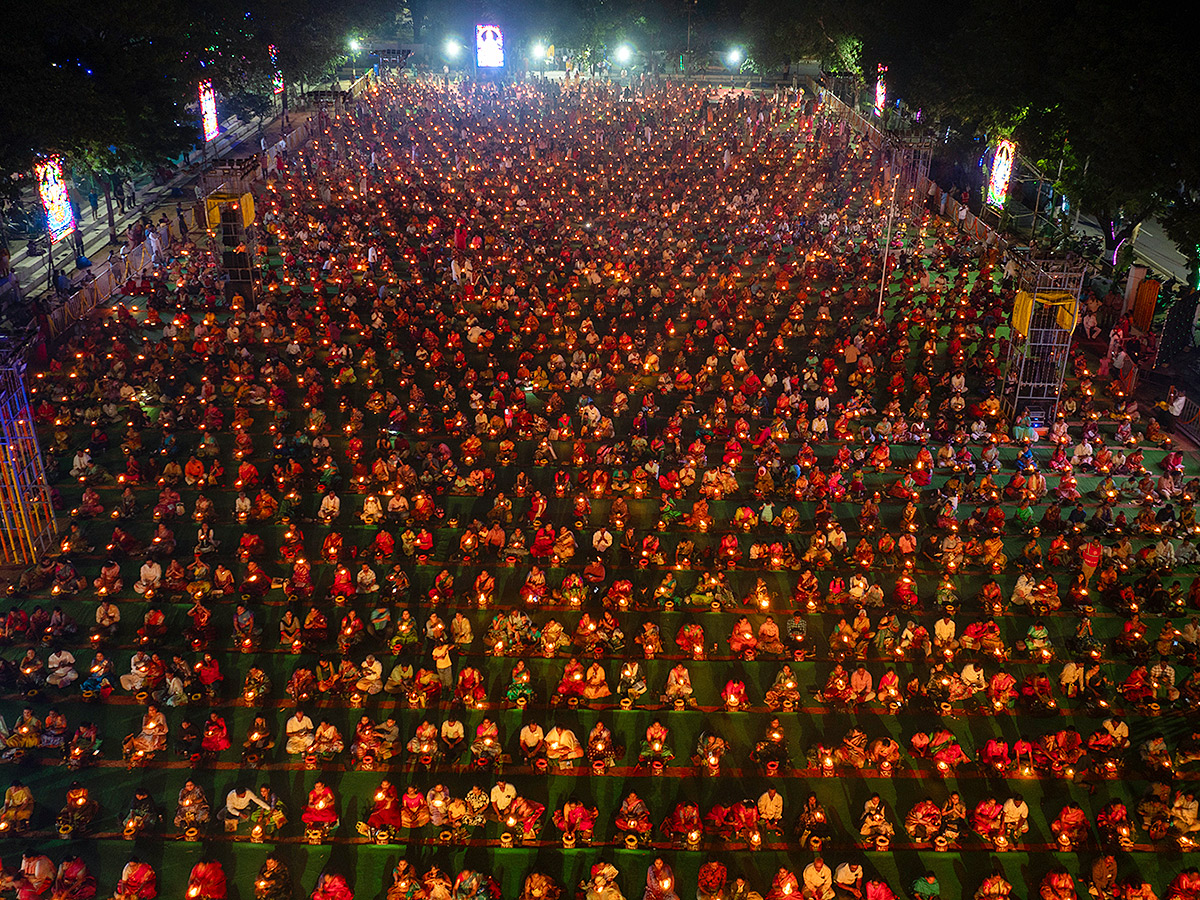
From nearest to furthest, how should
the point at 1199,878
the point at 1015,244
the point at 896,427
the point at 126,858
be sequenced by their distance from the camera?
the point at 1199,878
the point at 126,858
the point at 896,427
the point at 1015,244

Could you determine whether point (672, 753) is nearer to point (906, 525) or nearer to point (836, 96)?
point (906, 525)

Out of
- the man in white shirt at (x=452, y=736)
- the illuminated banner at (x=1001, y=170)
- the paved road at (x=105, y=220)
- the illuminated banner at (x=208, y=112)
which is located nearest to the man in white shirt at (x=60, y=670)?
the man in white shirt at (x=452, y=736)

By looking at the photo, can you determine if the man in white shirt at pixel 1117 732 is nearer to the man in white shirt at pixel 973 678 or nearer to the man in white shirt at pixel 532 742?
the man in white shirt at pixel 973 678

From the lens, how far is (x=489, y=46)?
236ft

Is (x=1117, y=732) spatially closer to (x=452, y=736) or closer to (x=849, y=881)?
(x=849, y=881)

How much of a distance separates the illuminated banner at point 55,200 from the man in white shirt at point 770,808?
29.8 metres

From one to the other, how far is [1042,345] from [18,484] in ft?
66.2

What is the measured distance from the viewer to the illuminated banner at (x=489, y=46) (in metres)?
71.6

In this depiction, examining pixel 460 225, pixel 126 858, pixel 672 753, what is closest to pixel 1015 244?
pixel 460 225

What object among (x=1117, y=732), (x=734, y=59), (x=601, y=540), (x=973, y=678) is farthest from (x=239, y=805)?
(x=734, y=59)

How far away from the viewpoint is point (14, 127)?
25.6 m

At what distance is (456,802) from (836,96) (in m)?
58.3

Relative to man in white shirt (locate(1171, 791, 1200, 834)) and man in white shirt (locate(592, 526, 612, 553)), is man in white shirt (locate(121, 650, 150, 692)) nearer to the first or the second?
man in white shirt (locate(592, 526, 612, 553))

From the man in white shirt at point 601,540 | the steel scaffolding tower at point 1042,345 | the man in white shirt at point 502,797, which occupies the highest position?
the steel scaffolding tower at point 1042,345
